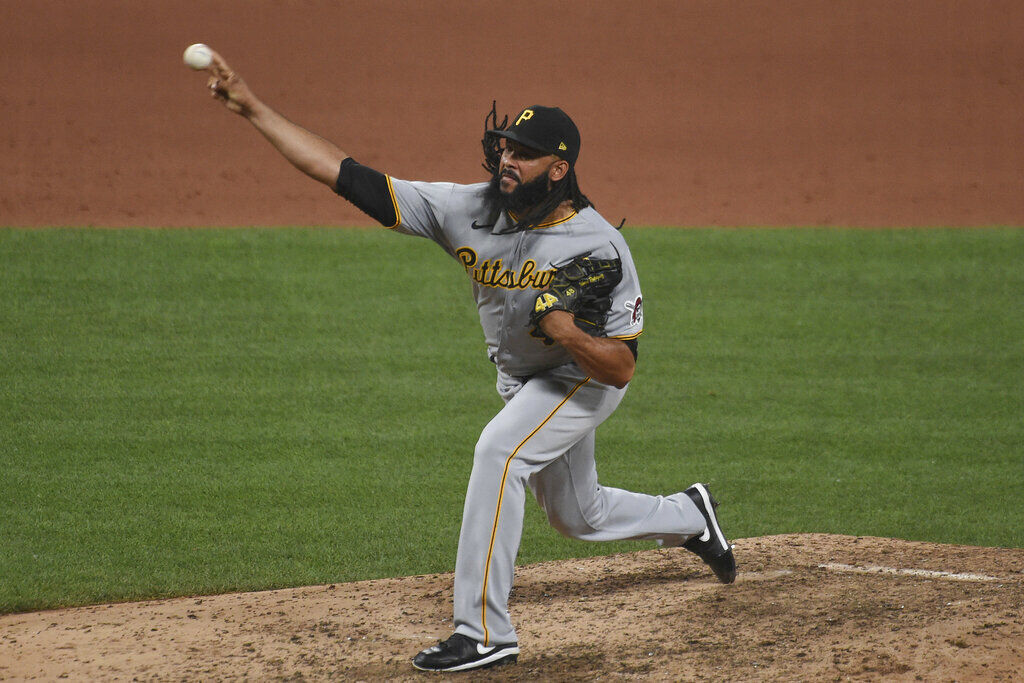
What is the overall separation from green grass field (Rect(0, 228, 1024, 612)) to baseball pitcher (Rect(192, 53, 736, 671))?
4.41 feet

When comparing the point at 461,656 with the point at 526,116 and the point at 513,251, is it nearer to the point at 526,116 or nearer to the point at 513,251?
the point at 513,251

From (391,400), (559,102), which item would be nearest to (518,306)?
(391,400)

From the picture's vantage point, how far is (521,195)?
145 inches

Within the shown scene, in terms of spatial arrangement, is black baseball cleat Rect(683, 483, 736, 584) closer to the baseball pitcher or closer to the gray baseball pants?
the gray baseball pants

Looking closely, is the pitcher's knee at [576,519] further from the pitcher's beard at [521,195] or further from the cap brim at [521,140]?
the cap brim at [521,140]

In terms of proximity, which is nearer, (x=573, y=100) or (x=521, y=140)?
(x=521, y=140)

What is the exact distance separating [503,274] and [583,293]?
31cm

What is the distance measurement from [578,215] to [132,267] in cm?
675

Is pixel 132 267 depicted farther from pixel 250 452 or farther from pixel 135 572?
pixel 135 572

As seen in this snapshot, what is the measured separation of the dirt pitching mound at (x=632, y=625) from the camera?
3.44 metres

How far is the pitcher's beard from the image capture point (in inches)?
145

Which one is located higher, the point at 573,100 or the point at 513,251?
the point at 573,100

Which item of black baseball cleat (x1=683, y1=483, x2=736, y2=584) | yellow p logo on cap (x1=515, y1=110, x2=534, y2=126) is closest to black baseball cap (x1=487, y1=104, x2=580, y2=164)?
yellow p logo on cap (x1=515, y1=110, x2=534, y2=126)

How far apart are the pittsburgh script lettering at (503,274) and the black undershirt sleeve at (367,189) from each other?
263 mm
